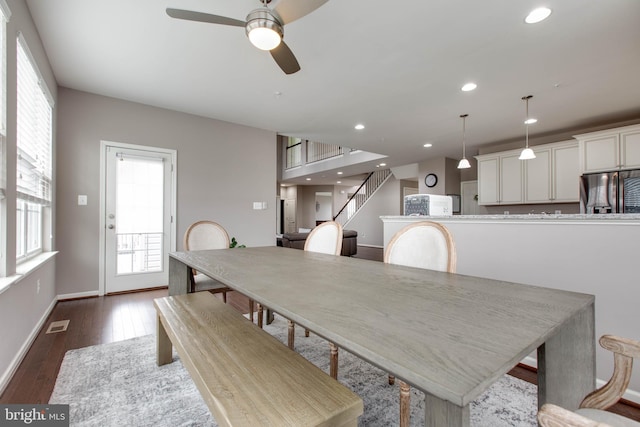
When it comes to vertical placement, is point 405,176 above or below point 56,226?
above

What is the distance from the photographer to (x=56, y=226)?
129 inches

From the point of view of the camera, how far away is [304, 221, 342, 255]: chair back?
212 centimetres

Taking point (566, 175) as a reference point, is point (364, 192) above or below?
above

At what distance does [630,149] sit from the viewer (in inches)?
154

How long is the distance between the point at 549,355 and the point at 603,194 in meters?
4.65

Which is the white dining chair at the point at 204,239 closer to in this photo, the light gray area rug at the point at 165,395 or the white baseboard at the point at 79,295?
the light gray area rug at the point at 165,395

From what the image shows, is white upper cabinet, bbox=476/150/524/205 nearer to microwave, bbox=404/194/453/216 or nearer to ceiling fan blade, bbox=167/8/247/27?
microwave, bbox=404/194/453/216

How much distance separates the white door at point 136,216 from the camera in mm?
3609

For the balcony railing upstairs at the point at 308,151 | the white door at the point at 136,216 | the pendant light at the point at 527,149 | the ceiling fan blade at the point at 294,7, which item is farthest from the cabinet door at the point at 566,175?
the white door at the point at 136,216

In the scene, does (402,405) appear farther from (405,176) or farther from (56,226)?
(405,176)

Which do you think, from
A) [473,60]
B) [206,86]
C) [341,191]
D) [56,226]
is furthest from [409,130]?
[341,191]

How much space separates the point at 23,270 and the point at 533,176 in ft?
22.2

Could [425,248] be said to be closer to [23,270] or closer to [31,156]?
[23,270]

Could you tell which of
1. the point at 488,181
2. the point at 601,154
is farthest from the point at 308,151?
the point at 601,154
